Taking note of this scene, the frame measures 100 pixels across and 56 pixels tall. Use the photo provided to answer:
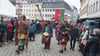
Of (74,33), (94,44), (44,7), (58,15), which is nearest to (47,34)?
(74,33)

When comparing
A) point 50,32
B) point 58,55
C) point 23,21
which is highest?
point 23,21

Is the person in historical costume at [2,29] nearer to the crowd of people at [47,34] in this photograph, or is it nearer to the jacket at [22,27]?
the crowd of people at [47,34]

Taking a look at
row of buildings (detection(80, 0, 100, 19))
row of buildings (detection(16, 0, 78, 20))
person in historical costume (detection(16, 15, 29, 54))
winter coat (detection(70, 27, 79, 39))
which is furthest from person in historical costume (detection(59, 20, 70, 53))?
row of buildings (detection(16, 0, 78, 20))

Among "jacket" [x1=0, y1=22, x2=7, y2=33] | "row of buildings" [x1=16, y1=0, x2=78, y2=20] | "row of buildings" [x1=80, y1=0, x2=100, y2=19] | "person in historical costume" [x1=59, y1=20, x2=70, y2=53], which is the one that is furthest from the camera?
"row of buildings" [x1=16, y1=0, x2=78, y2=20]

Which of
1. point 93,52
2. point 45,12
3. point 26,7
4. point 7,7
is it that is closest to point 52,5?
point 45,12

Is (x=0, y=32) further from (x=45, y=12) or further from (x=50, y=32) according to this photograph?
(x=45, y=12)

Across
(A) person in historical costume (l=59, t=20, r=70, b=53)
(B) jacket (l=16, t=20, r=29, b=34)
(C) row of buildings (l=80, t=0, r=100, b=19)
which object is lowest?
(A) person in historical costume (l=59, t=20, r=70, b=53)

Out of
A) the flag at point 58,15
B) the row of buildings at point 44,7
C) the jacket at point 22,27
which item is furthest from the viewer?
the row of buildings at point 44,7

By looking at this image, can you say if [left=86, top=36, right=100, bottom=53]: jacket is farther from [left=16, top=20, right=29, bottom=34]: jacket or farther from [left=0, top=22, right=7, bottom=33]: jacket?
[left=0, top=22, right=7, bottom=33]: jacket

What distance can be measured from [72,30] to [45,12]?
343 feet

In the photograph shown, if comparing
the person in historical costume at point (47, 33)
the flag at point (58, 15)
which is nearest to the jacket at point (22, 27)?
the person in historical costume at point (47, 33)

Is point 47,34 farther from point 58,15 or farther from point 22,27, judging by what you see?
point 58,15

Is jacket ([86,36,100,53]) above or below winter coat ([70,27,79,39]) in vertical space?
above

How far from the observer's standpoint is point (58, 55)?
964 cm
